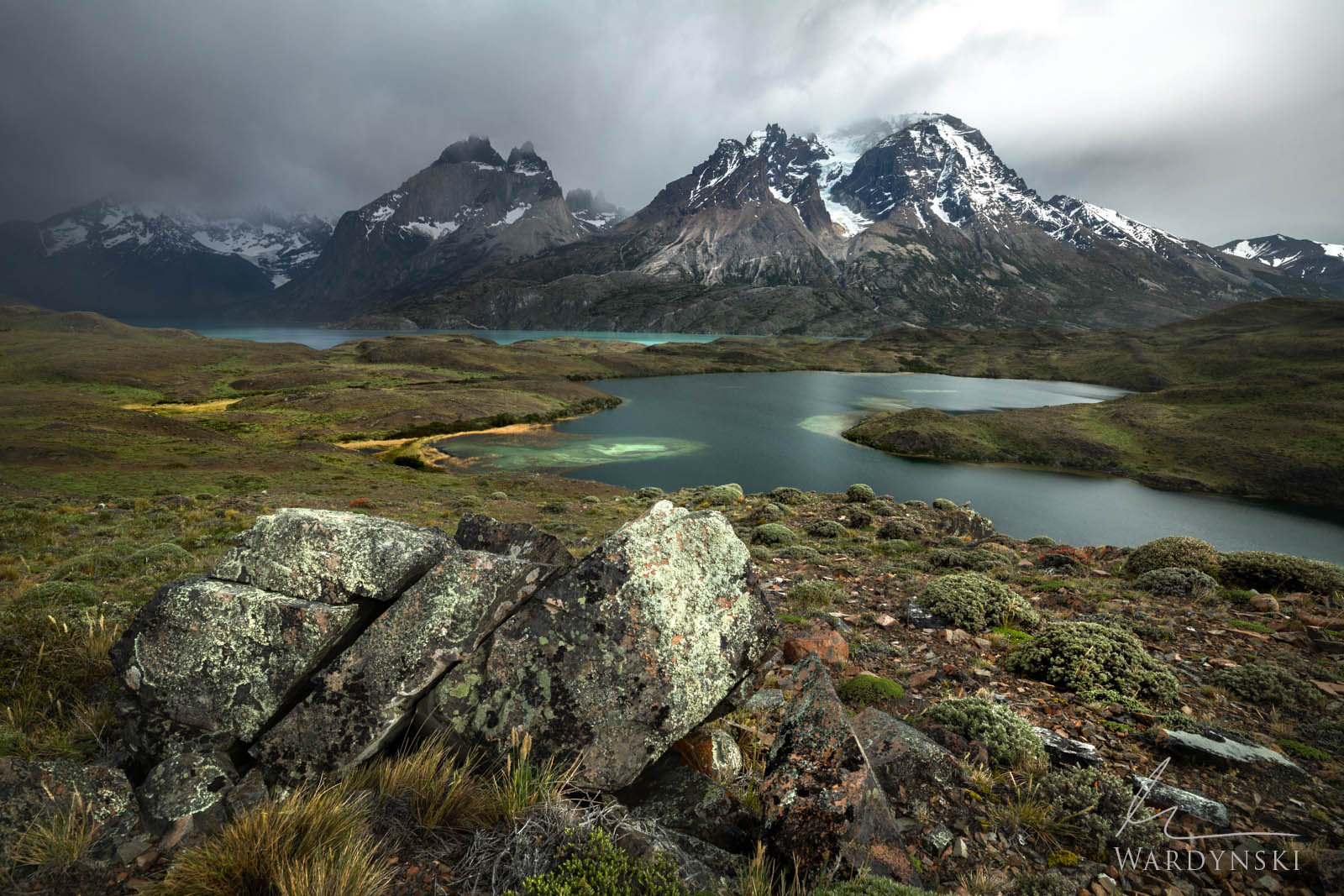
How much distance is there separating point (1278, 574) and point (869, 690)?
17.3m

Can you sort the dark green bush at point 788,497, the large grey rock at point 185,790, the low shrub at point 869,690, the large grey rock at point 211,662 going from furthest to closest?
the dark green bush at point 788,497, the low shrub at point 869,690, the large grey rock at point 211,662, the large grey rock at point 185,790

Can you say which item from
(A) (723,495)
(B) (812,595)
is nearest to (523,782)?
(B) (812,595)

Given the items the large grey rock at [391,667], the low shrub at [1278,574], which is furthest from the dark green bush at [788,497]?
the large grey rock at [391,667]

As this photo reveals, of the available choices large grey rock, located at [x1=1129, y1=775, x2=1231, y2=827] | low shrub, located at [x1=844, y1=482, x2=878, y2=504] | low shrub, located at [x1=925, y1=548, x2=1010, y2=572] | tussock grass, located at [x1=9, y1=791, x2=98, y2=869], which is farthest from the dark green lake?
tussock grass, located at [x1=9, y1=791, x2=98, y2=869]

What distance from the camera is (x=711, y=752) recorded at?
22.7ft

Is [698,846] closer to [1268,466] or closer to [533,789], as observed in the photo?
[533,789]

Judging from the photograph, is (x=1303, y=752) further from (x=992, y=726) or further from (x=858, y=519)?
(x=858, y=519)

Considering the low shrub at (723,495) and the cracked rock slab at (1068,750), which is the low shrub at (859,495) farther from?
the cracked rock slab at (1068,750)

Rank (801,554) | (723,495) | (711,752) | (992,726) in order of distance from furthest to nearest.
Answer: (723,495), (801,554), (992,726), (711,752)

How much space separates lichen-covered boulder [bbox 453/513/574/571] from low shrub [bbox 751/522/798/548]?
18.5 meters

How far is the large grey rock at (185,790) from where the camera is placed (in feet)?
16.5

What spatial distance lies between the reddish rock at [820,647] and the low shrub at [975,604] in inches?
150

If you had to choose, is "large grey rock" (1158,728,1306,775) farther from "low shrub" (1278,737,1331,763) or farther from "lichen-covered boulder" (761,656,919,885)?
"lichen-covered boulder" (761,656,919,885)

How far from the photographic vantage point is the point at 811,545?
80.7 ft
